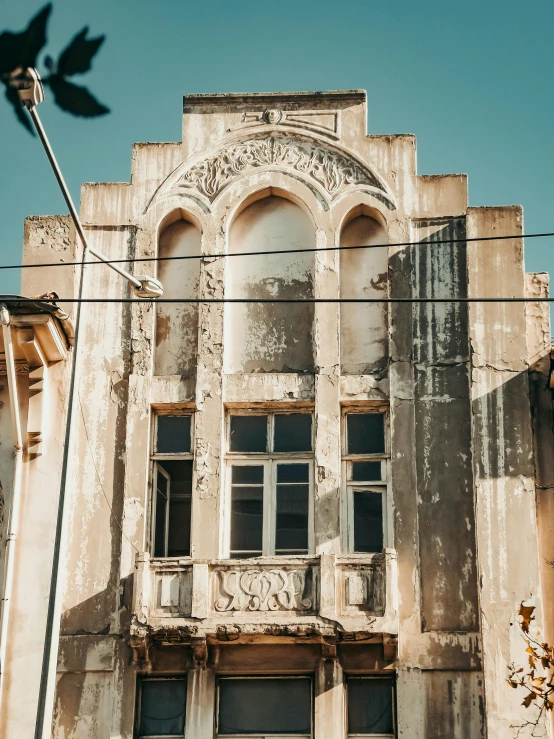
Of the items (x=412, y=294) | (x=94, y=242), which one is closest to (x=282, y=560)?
(x=412, y=294)

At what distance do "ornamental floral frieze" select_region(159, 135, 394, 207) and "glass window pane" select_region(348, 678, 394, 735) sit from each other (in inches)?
302

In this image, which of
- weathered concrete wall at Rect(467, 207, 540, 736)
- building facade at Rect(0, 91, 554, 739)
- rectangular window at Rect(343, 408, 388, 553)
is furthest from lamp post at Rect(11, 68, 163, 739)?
weathered concrete wall at Rect(467, 207, 540, 736)

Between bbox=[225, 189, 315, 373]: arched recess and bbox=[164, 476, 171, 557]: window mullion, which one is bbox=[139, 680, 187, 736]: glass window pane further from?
bbox=[225, 189, 315, 373]: arched recess

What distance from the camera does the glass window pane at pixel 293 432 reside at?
21094 mm

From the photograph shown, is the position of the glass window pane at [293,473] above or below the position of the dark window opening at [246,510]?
above

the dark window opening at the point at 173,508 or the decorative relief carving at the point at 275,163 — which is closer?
the dark window opening at the point at 173,508

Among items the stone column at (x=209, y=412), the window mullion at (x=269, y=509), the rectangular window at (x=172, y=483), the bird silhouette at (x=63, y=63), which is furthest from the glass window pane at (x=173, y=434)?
the bird silhouette at (x=63, y=63)

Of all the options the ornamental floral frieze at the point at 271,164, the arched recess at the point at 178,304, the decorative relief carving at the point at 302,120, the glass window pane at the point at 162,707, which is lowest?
the glass window pane at the point at 162,707

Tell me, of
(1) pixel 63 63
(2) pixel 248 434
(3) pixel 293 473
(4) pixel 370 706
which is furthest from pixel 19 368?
(1) pixel 63 63

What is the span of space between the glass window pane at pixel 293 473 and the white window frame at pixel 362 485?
560mm

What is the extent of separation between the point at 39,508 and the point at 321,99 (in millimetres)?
7909

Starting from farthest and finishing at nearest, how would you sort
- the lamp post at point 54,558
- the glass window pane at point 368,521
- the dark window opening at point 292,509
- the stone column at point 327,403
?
the dark window opening at point 292,509
the glass window pane at point 368,521
the stone column at point 327,403
the lamp post at point 54,558

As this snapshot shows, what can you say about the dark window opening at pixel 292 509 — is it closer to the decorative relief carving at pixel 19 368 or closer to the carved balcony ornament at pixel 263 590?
the carved balcony ornament at pixel 263 590

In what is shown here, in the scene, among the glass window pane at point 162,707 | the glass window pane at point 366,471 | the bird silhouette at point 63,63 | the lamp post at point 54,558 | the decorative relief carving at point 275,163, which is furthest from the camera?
the decorative relief carving at point 275,163
